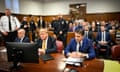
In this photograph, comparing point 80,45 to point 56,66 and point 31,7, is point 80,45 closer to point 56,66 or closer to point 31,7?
point 56,66

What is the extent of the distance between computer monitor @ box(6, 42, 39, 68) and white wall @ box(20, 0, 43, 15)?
8306mm

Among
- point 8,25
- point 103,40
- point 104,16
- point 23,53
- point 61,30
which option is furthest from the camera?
point 104,16

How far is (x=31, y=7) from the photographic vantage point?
10.9 meters

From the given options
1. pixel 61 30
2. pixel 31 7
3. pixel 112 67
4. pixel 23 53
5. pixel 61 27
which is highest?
pixel 31 7

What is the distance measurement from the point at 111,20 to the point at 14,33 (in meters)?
7.69

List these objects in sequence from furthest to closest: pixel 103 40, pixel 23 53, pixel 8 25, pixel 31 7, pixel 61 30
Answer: pixel 31 7 < pixel 61 30 < pixel 103 40 < pixel 8 25 < pixel 23 53

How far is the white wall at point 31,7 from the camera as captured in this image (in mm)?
10127

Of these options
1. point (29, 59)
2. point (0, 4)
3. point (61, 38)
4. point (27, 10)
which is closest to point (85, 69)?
point (29, 59)

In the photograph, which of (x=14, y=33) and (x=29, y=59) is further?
(x=14, y=33)

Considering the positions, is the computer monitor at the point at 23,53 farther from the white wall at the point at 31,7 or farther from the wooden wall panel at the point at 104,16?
the wooden wall panel at the point at 104,16

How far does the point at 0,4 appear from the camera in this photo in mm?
7898

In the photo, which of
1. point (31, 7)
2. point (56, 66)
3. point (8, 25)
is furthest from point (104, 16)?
point (56, 66)

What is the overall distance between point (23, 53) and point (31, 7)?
9.24 meters

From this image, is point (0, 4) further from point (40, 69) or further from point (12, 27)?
point (40, 69)
